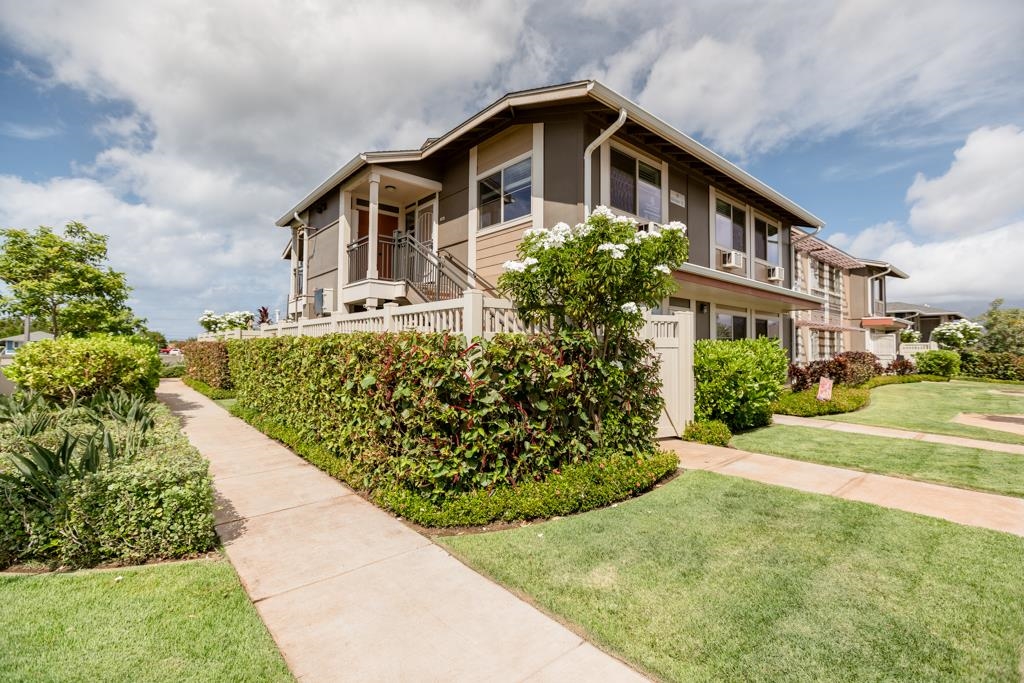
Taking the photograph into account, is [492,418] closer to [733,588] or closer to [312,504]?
[312,504]

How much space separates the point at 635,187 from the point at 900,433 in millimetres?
7198

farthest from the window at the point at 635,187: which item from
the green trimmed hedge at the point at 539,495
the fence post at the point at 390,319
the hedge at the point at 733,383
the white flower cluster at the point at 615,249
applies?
the green trimmed hedge at the point at 539,495

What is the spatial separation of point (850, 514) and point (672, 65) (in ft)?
32.4

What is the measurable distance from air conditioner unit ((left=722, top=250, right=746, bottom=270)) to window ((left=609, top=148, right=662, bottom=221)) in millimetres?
3254

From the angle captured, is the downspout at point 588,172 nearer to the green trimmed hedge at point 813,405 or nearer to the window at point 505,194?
the window at point 505,194

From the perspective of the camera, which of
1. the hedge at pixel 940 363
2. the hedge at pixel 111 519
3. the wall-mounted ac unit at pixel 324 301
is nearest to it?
the hedge at pixel 111 519

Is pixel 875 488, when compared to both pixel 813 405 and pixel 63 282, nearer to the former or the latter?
pixel 813 405

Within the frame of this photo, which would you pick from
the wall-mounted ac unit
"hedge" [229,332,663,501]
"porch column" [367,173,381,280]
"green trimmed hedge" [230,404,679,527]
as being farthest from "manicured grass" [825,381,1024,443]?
the wall-mounted ac unit

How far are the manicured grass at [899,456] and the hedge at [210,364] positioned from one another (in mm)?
14567

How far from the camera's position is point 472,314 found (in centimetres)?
477

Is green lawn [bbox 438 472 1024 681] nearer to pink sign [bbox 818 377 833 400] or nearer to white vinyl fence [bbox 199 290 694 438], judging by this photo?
white vinyl fence [bbox 199 290 694 438]

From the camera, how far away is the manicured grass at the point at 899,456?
527cm

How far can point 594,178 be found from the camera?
8984mm

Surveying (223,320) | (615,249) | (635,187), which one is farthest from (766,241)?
(223,320)
